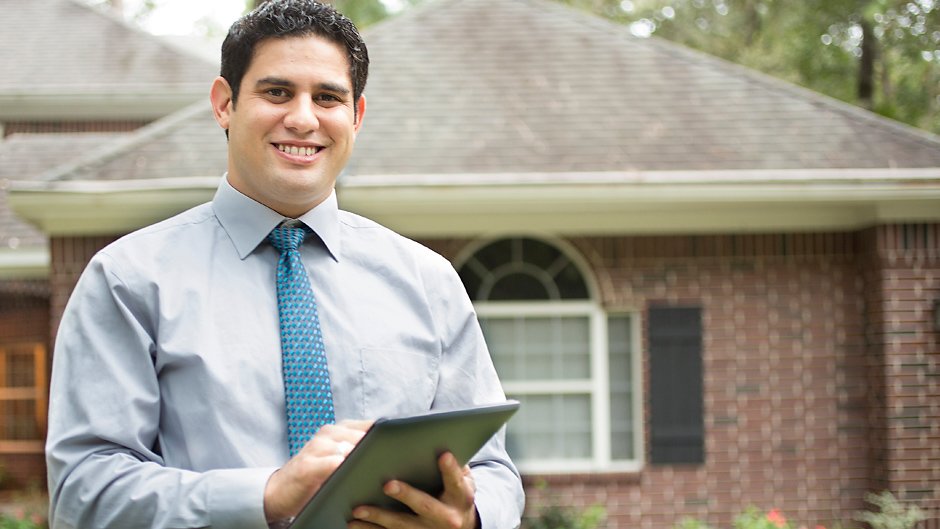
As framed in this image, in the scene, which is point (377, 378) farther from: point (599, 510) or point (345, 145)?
point (599, 510)

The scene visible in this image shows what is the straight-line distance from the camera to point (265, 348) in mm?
Answer: 1908

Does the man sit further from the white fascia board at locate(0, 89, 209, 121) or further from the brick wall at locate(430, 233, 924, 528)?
the white fascia board at locate(0, 89, 209, 121)

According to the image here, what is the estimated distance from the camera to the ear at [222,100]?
2.04 metres

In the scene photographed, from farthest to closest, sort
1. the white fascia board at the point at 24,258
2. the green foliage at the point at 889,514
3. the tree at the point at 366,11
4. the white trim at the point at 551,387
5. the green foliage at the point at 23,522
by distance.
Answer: the tree at the point at 366,11 → the white fascia board at the point at 24,258 → the white trim at the point at 551,387 → the green foliage at the point at 23,522 → the green foliage at the point at 889,514

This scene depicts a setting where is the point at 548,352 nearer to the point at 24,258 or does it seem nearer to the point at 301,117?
the point at 24,258

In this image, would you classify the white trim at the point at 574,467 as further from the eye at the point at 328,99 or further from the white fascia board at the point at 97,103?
the white fascia board at the point at 97,103

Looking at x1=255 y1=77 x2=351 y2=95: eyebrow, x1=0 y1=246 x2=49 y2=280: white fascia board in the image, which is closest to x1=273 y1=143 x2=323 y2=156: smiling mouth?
x1=255 y1=77 x2=351 y2=95: eyebrow

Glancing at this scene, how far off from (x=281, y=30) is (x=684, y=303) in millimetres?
7016

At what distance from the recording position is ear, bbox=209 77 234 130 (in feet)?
6.68

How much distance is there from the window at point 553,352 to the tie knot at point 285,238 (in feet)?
21.7

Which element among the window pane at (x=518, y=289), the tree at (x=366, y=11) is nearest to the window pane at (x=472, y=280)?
the window pane at (x=518, y=289)

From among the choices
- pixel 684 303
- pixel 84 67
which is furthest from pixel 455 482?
pixel 84 67

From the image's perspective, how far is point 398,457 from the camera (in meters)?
1.63

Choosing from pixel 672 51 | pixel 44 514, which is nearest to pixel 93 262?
pixel 44 514
